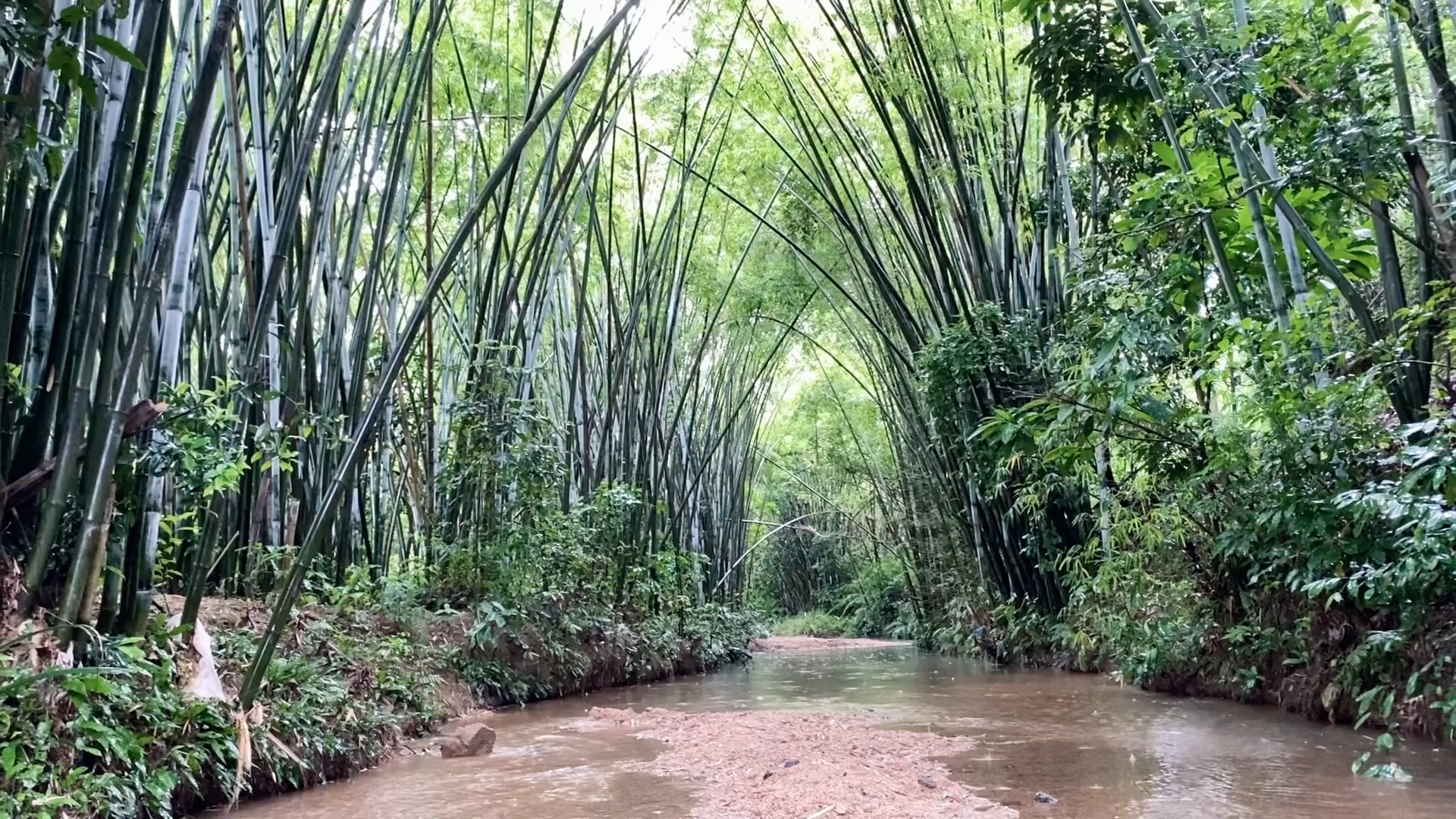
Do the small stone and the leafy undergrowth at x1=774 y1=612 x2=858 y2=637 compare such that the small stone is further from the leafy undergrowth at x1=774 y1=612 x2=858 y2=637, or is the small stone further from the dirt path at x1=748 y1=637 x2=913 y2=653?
the leafy undergrowth at x1=774 y1=612 x2=858 y2=637

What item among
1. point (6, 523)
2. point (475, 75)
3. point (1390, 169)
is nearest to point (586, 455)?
point (475, 75)

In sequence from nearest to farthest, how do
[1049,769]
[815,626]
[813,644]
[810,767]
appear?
[810,767] < [1049,769] < [813,644] < [815,626]

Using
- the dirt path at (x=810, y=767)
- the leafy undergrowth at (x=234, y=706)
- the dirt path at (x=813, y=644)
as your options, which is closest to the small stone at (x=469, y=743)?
the leafy undergrowth at (x=234, y=706)

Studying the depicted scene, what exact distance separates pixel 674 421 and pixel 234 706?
5.30 m

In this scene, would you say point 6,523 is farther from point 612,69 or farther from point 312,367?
point 612,69

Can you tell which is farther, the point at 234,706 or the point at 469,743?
the point at 469,743

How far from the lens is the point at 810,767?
2590 mm

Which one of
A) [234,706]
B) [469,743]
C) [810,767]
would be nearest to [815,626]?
[469,743]

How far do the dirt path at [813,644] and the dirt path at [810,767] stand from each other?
6.13 m

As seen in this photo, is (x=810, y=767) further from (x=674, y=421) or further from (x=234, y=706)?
(x=674, y=421)

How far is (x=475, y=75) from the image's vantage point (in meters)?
5.71

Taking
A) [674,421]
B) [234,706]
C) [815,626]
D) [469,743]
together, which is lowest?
[815,626]

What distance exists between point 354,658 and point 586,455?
3273 millimetres

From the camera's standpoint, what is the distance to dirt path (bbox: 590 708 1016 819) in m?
2.19
